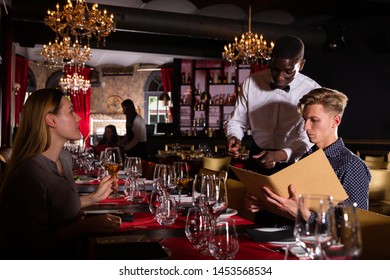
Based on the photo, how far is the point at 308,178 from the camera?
5.91 feet

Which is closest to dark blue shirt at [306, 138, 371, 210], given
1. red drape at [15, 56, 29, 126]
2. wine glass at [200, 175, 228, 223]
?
wine glass at [200, 175, 228, 223]

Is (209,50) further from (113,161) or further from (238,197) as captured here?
(113,161)

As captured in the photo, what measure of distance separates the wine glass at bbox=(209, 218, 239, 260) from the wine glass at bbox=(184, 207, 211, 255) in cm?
13

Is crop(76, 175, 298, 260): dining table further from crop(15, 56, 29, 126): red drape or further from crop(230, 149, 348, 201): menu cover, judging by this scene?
crop(15, 56, 29, 126): red drape

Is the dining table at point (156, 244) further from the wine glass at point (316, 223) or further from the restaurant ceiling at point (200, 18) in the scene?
the restaurant ceiling at point (200, 18)

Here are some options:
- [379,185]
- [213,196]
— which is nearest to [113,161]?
[213,196]

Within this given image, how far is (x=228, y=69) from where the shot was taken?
13.2 metres

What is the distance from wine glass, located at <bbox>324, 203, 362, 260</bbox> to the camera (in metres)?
1.11

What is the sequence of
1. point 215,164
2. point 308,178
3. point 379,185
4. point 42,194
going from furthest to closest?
point 215,164
point 379,185
point 42,194
point 308,178

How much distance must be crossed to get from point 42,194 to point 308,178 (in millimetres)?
1144

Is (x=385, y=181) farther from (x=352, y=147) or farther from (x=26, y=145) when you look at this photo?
(x=352, y=147)

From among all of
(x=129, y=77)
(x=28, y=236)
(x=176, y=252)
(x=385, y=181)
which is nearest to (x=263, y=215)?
(x=176, y=252)

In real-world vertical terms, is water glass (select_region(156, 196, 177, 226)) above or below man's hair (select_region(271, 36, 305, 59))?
below

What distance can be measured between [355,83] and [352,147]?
1.45 metres
